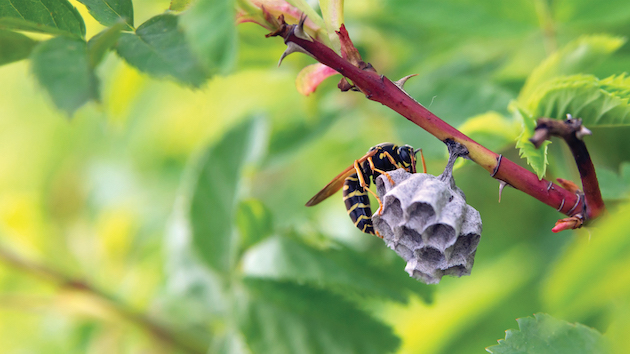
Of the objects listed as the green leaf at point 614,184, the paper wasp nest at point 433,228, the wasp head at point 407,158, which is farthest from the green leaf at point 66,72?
the green leaf at point 614,184

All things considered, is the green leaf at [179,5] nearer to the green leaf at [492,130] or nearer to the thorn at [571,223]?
the green leaf at [492,130]

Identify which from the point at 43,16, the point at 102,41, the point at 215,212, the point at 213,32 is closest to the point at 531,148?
the point at 213,32

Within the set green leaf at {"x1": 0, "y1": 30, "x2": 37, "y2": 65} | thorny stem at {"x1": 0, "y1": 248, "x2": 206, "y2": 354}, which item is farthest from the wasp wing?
thorny stem at {"x1": 0, "y1": 248, "x2": 206, "y2": 354}

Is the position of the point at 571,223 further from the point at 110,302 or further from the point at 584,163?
the point at 110,302

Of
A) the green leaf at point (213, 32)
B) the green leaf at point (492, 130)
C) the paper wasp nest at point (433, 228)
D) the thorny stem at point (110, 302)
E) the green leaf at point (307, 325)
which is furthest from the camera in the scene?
the thorny stem at point (110, 302)

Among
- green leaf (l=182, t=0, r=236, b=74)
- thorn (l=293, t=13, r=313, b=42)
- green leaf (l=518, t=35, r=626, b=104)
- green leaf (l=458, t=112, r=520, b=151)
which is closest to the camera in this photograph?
green leaf (l=182, t=0, r=236, b=74)

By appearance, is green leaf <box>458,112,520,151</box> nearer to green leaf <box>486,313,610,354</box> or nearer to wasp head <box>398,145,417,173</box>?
wasp head <box>398,145,417,173</box>
